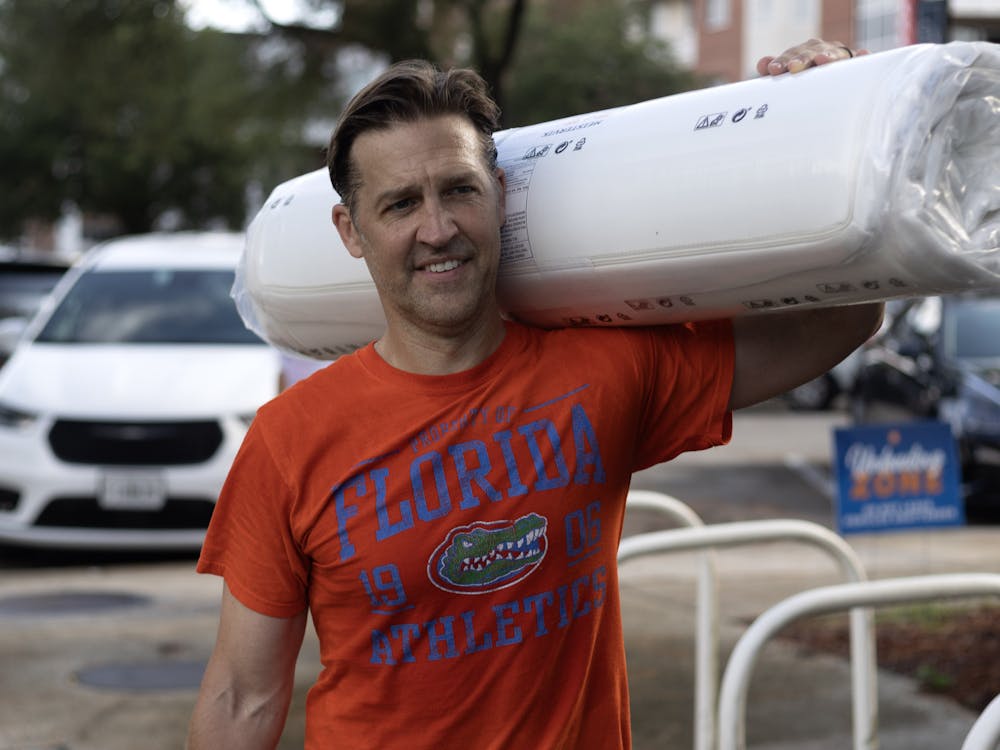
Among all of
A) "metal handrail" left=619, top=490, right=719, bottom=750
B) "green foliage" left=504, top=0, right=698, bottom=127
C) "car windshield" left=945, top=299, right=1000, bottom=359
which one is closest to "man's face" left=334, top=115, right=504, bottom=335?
"metal handrail" left=619, top=490, right=719, bottom=750

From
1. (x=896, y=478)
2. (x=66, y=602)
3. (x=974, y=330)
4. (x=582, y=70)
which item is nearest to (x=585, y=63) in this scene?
(x=582, y=70)

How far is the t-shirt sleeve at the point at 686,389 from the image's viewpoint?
2.61 metres

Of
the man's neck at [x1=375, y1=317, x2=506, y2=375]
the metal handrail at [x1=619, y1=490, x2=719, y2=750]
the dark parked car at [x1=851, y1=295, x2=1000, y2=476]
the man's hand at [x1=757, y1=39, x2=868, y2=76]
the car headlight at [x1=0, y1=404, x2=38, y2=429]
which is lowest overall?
the dark parked car at [x1=851, y1=295, x2=1000, y2=476]

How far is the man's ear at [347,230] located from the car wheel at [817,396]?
64.5ft

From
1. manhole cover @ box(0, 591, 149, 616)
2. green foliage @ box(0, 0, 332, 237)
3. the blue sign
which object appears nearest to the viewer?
the blue sign

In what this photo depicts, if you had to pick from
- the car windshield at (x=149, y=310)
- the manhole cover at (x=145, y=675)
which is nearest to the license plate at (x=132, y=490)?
the car windshield at (x=149, y=310)

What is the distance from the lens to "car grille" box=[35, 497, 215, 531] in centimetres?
826

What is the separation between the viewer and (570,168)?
251 cm

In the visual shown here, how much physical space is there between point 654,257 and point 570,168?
24 centimetres

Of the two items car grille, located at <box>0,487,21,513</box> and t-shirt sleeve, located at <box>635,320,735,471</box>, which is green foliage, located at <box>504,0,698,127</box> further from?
t-shirt sleeve, located at <box>635,320,735,471</box>

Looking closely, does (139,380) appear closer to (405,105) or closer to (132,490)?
(132,490)

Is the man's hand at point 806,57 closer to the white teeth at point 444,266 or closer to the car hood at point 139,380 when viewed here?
the white teeth at point 444,266

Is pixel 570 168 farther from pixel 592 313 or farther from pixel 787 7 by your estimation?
pixel 787 7

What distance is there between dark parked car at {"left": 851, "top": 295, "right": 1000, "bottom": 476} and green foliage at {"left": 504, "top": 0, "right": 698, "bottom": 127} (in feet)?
73.1
